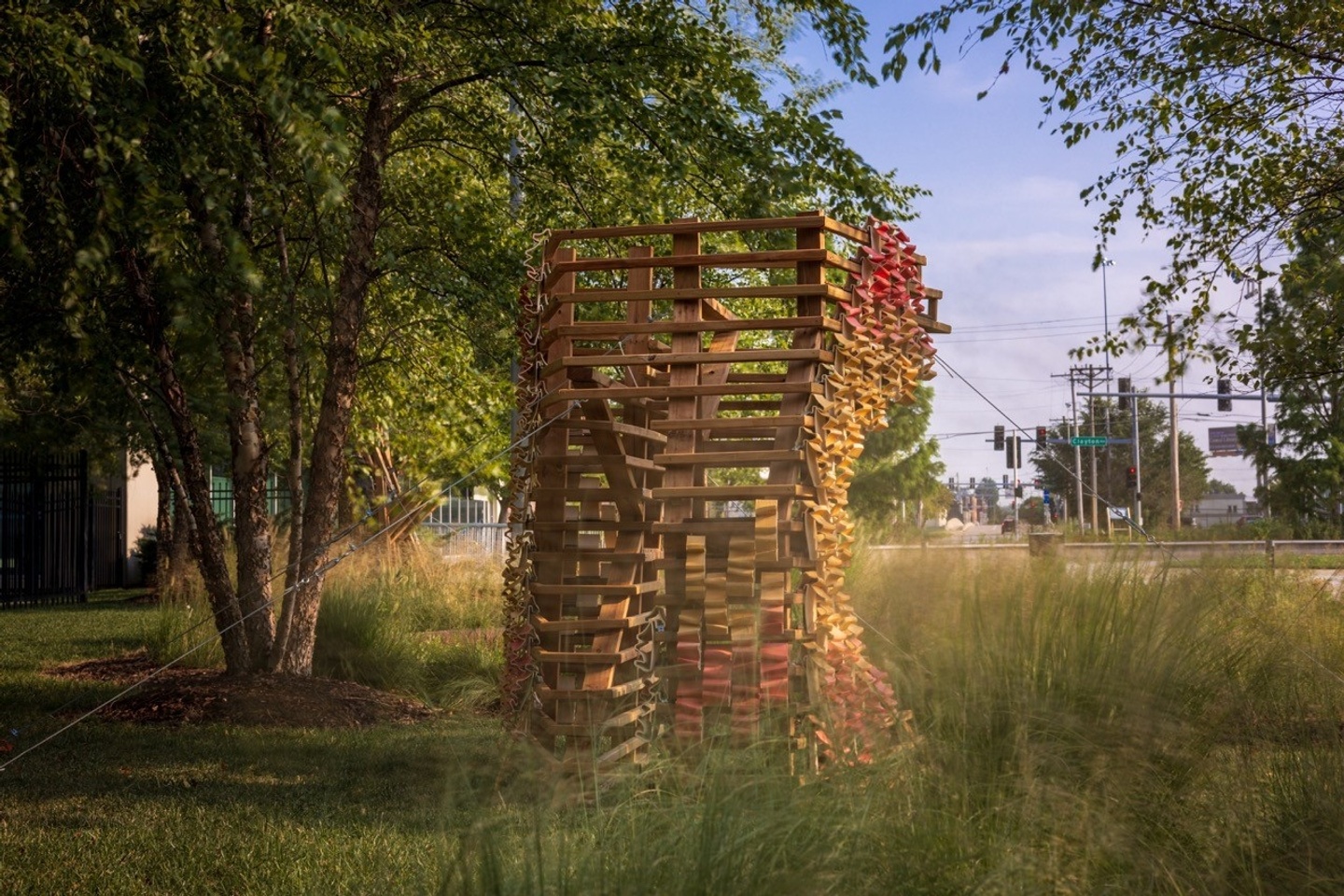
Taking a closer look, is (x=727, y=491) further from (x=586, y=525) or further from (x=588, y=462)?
(x=588, y=462)

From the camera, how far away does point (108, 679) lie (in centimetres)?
1277

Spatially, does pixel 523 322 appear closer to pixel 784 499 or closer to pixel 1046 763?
pixel 784 499

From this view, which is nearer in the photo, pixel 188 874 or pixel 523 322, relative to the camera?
pixel 188 874

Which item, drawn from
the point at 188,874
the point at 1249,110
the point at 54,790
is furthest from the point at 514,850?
the point at 1249,110

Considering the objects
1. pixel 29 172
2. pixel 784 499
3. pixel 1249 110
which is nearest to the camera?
pixel 784 499

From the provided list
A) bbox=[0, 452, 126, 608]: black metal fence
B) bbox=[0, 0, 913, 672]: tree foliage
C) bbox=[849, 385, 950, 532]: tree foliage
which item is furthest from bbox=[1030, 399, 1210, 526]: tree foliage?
bbox=[0, 0, 913, 672]: tree foliage

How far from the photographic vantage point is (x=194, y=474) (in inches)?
426

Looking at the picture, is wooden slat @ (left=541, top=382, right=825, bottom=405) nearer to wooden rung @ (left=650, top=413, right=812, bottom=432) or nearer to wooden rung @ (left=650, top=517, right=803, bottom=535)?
wooden rung @ (left=650, top=413, right=812, bottom=432)

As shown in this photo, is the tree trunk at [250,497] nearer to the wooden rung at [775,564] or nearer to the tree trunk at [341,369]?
the tree trunk at [341,369]

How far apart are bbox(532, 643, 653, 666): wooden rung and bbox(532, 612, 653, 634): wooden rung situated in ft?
0.32

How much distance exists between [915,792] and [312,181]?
16.4 ft

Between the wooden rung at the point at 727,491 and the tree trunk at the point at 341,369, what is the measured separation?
18.8 ft

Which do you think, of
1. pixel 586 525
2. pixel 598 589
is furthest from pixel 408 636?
pixel 598 589

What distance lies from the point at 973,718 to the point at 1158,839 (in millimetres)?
760
